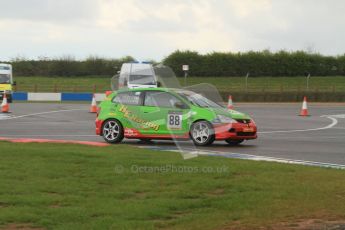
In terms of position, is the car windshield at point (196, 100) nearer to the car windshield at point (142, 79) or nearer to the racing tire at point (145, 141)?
the racing tire at point (145, 141)

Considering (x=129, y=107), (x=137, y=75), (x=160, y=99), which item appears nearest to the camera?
(x=160, y=99)

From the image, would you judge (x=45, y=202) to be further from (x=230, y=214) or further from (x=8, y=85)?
(x=8, y=85)

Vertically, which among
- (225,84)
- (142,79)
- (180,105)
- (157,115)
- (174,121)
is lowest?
(174,121)

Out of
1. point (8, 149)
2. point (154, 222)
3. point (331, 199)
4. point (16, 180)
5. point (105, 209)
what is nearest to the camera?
point (154, 222)

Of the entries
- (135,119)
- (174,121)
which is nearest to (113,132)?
(135,119)

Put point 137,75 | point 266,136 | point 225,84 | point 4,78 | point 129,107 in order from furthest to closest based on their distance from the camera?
point 225,84, point 4,78, point 137,75, point 266,136, point 129,107

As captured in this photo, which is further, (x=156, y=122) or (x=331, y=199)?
(x=156, y=122)

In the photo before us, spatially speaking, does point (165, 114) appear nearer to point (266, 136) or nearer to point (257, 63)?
point (266, 136)

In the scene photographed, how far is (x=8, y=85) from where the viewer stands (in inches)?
1768

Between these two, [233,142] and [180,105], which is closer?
[180,105]

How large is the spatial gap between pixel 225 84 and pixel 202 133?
44532 millimetres

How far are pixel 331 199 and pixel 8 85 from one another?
39.3 meters

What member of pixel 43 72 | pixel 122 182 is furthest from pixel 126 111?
pixel 43 72

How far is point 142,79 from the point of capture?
36344 mm
